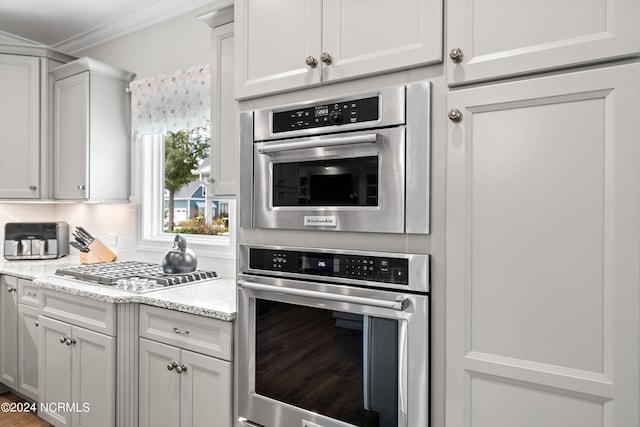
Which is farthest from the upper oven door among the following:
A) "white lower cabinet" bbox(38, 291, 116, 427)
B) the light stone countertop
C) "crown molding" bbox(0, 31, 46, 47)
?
"crown molding" bbox(0, 31, 46, 47)

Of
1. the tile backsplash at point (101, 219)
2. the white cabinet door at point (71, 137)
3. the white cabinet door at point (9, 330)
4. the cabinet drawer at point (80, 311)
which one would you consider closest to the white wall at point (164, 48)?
the white cabinet door at point (71, 137)

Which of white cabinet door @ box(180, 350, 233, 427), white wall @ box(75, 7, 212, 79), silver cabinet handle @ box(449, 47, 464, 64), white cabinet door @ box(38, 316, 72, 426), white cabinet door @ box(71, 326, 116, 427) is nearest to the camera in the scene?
silver cabinet handle @ box(449, 47, 464, 64)

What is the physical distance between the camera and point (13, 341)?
2879 millimetres

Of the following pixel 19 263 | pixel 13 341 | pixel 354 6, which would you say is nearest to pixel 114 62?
pixel 19 263

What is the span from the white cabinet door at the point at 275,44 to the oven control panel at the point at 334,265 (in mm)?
602

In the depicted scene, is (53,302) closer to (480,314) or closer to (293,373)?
(293,373)

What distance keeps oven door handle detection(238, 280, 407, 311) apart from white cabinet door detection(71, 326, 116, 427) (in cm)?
92

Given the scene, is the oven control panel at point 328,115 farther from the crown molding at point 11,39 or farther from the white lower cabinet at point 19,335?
the crown molding at point 11,39

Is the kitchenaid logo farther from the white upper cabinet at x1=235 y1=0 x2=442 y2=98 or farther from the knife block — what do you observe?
the knife block

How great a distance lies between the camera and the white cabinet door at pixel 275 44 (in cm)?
149

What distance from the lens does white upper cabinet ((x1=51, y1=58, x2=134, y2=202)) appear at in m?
2.95

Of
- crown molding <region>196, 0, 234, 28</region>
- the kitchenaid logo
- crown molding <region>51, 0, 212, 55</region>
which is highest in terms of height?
crown molding <region>51, 0, 212, 55</region>

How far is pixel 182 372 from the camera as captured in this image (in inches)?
73.4

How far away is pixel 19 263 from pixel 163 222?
1130mm
